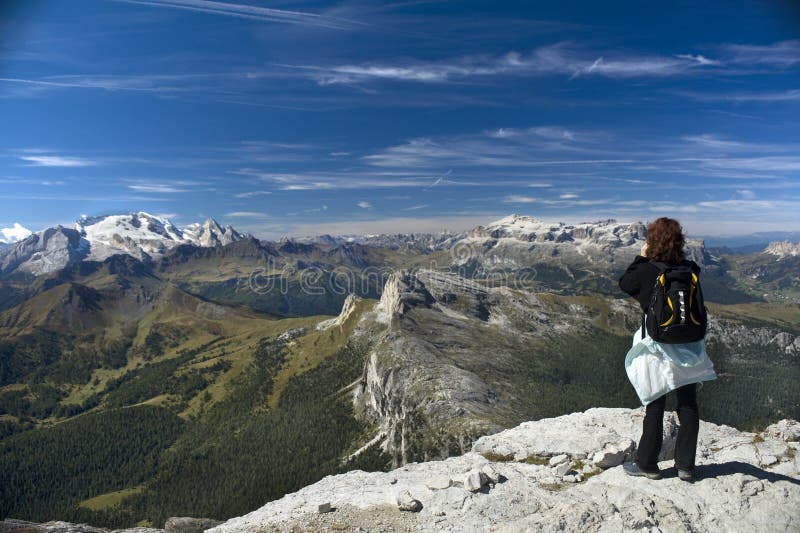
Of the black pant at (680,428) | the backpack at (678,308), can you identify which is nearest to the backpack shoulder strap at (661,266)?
the backpack at (678,308)

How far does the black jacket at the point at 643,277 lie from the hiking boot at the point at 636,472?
5222mm

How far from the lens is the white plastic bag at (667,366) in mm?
11977

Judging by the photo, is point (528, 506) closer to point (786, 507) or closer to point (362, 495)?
point (362, 495)

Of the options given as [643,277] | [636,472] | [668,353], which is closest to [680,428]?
[636,472]

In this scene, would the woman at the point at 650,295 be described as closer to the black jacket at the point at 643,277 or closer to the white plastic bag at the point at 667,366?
the black jacket at the point at 643,277

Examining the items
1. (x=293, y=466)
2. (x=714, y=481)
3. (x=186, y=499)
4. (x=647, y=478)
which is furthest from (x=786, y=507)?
(x=186, y=499)

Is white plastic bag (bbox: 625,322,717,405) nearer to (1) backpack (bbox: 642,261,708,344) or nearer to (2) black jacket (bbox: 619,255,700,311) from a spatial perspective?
(1) backpack (bbox: 642,261,708,344)

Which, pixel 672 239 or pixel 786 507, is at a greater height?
pixel 672 239

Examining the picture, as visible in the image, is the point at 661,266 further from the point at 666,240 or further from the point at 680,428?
the point at 680,428

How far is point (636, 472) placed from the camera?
44.5ft

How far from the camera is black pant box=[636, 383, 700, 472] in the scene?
40.7 ft

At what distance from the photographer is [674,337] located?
11.6m

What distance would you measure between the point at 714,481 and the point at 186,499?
217237 millimetres

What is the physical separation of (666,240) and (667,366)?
3568mm
